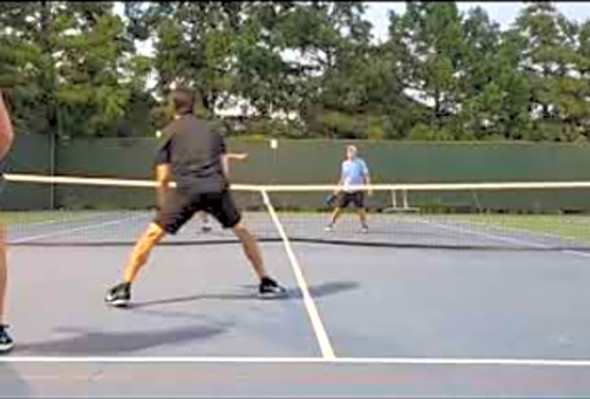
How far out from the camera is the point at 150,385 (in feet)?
17.8

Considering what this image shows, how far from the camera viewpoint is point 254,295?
8945mm

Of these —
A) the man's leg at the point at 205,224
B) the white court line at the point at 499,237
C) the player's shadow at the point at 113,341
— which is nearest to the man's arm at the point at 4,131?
the player's shadow at the point at 113,341

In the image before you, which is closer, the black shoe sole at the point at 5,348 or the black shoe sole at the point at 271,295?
the black shoe sole at the point at 5,348

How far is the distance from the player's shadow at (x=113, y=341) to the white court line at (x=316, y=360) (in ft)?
0.65

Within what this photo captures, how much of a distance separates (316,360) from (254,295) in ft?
9.36

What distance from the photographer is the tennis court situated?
5.58m

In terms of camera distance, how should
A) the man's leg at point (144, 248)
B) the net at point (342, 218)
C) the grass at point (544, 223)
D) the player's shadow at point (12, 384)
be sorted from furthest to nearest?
the grass at point (544, 223)
the net at point (342, 218)
the man's leg at point (144, 248)
the player's shadow at point (12, 384)

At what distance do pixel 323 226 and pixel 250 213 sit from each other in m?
1.46

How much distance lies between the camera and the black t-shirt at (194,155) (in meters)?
8.39

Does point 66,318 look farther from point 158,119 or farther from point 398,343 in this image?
point 158,119

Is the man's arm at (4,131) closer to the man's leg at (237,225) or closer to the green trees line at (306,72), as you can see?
the man's leg at (237,225)

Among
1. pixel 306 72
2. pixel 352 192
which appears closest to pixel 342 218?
pixel 306 72

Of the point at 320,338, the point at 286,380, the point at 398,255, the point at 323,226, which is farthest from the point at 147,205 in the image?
the point at 286,380

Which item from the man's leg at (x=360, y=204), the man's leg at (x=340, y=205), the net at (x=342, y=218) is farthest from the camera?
the man's leg at (x=360, y=204)
